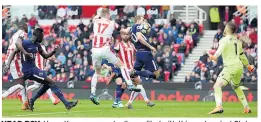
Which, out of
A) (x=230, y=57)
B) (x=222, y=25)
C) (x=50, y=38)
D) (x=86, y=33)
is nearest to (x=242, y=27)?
(x=222, y=25)

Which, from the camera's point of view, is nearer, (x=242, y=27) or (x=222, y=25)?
(x=242, y=27)

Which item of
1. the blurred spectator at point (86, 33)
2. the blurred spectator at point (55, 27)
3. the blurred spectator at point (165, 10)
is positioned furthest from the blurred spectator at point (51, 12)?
the blurred spectator at point (165, 10)

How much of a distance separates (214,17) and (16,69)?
19.8m

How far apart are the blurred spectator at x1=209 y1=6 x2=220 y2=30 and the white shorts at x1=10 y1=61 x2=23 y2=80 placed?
1935 cm

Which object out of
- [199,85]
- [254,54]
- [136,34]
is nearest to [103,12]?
[136,34]

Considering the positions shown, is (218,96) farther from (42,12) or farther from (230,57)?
(42,12)

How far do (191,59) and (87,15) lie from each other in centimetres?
756

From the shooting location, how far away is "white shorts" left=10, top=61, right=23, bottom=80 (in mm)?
25266

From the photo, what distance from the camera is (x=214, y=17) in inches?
1719

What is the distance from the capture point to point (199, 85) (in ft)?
118

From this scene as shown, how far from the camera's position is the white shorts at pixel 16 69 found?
2527 cm

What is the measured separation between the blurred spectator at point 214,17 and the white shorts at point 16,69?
19.4 m

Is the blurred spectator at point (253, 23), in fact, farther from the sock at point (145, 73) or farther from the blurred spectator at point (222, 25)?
the sock at point (145, 73)

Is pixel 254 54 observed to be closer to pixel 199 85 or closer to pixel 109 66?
pixel 199 85
